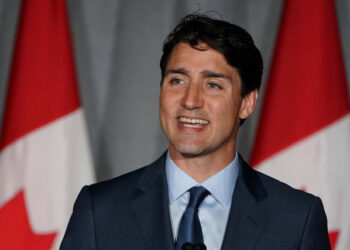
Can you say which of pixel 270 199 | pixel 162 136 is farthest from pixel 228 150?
pixel 162 136

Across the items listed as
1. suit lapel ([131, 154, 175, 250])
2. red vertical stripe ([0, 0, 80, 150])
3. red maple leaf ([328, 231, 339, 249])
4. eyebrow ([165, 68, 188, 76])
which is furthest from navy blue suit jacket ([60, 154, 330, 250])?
red vertical stripe ([0, 0, 80, 150])

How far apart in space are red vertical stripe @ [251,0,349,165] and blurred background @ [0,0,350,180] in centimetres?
28

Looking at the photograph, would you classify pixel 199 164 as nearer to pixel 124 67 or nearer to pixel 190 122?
pixel 190 122

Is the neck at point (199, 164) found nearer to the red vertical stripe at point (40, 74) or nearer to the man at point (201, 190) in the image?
the man at point (201, 190)

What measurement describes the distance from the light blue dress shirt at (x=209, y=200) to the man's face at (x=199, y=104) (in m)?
0.05

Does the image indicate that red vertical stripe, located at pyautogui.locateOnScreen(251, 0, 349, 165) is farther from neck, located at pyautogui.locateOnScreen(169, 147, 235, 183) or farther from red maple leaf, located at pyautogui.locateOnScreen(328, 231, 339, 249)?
neck, located at pyautogui.locateOnScreen(169, 147, 235, 183)

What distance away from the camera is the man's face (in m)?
1.50

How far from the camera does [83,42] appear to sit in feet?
9.04

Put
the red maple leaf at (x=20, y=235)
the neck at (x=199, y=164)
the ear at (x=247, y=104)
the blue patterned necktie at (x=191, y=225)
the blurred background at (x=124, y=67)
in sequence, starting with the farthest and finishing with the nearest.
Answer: the blurred background at (x=124, y=67), the red maple leaf at (x=20, y=235), the ear at (x=247, y=104), the neck at (x=199, y=164), the blue patterned necktie at (x=191, y=225)

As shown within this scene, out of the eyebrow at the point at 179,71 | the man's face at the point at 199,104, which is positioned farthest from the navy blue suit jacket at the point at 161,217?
the eyebrow at the point at 179,71

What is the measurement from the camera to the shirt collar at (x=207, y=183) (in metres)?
1.51

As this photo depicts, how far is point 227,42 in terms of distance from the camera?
156 cm

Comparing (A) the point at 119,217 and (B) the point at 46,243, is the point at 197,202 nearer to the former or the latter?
(A) the point at 119,217

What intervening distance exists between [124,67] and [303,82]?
713 millimetres
